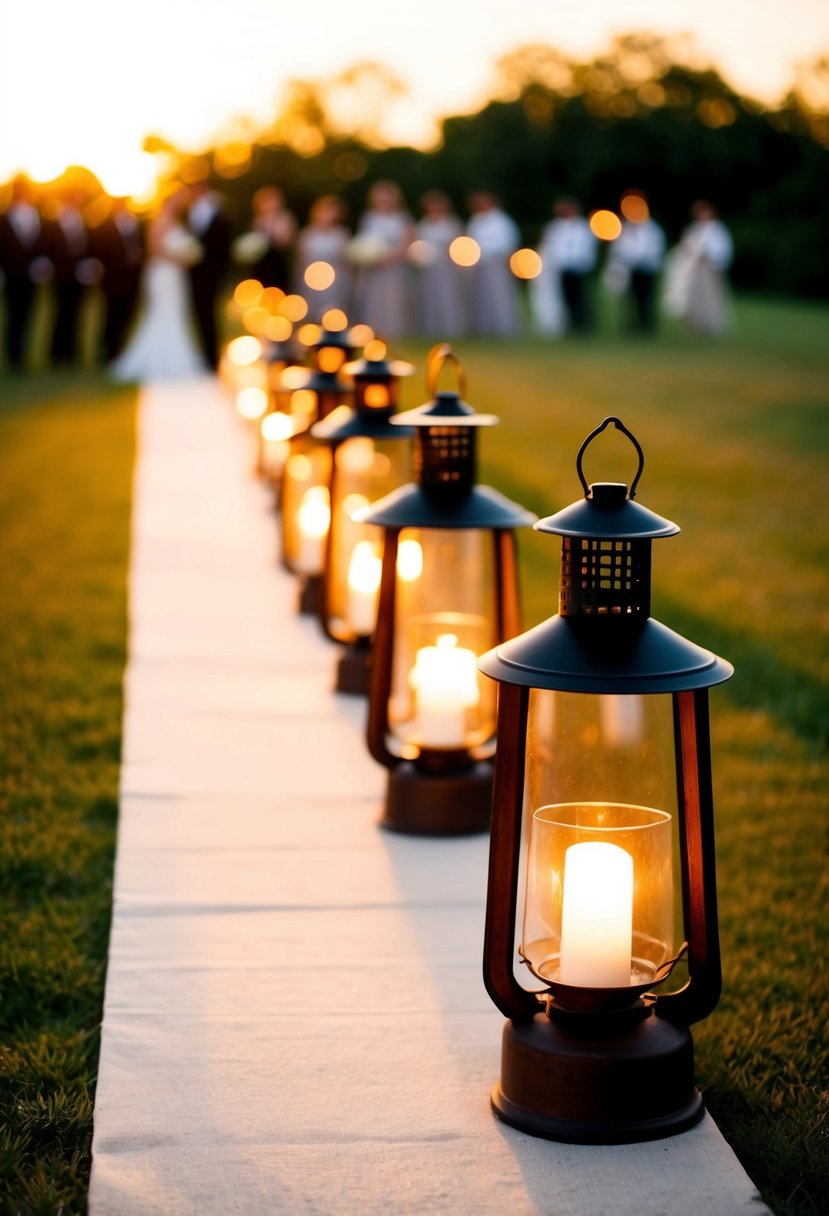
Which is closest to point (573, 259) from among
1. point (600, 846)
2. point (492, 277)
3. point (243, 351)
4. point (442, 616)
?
point (492, 277)

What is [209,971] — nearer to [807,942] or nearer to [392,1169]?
[392,1169]

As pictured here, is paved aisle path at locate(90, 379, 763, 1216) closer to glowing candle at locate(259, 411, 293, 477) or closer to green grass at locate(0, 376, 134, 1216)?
green grass at locate(0, 376, 134, 1216)

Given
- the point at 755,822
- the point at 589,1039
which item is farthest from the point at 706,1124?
the point at 755,822

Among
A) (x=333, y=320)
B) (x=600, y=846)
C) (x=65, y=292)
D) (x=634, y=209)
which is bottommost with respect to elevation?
(x=600, y=846)

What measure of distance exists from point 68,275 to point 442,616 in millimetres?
17058

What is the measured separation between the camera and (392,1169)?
2.60m

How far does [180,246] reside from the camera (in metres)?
19.1

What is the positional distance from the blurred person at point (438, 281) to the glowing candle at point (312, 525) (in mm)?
18453

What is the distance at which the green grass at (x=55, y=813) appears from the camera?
276cm

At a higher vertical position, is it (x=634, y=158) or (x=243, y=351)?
(x=634, y=158)

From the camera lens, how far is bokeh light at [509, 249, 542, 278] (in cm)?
2975

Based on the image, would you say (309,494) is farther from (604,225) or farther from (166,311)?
(604,225)

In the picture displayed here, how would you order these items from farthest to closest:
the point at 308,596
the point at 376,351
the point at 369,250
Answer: the point at 369,250, the point at 308,596, the point at 376,351

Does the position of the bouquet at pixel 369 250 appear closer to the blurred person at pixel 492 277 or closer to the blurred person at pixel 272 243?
the blurred person at pixel 272 243
